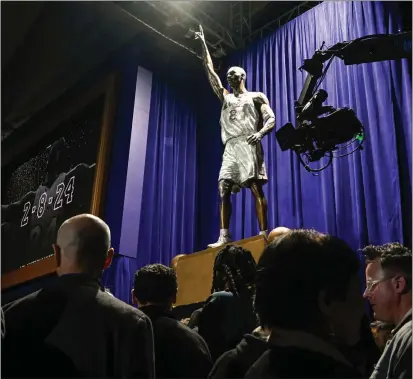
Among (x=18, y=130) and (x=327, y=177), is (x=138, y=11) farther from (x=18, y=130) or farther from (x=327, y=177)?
(x=18, y=130)

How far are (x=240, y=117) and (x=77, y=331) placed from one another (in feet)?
13.0

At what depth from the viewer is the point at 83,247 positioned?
5.04ft

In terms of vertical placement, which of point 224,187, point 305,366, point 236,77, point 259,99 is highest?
point 236,77

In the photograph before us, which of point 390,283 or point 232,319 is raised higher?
point 390,283

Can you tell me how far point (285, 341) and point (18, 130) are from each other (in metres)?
9.16

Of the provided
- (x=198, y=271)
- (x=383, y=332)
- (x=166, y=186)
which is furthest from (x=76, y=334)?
(x=166, y=186)

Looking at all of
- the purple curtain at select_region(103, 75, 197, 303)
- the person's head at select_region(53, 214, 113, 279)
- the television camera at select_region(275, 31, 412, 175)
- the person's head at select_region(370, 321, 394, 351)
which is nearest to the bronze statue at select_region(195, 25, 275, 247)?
the television camera at select_region(275, 31, 412, 175)

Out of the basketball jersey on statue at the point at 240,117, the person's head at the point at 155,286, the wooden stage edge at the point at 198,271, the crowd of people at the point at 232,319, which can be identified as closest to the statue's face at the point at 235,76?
the basketball jersey on statue at the point at 240,117

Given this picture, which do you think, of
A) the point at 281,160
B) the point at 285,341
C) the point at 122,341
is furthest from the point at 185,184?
the point at 285,341

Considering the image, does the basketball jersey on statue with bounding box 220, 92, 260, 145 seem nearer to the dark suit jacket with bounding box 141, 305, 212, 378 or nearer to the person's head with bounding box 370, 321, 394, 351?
the person's head with bounding box 370, 321, 394, 351

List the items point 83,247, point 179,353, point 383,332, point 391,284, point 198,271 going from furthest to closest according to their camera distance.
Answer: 1. point 198,271
2. point 383,332
3. point 391,284
4. point 179,353
5. point 83,247

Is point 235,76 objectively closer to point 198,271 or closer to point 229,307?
point 198,271

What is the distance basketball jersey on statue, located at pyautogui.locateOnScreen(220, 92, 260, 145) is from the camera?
5105 millimetres

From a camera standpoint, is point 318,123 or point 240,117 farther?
point 240,117
